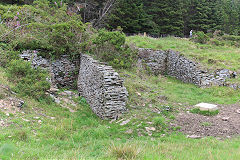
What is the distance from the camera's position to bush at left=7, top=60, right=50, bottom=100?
9.12m

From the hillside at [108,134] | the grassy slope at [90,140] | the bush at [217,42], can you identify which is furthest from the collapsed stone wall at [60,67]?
the bush at [217,42]

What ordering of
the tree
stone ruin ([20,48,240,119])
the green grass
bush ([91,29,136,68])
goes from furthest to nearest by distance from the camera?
1. the tree
2. the green grass
3. bush ([91,29,136,68])
4. stone ruin ([20,48,240,119])

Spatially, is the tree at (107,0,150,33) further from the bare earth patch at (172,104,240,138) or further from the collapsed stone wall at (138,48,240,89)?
the bare earth patch at (172,104,240,138)

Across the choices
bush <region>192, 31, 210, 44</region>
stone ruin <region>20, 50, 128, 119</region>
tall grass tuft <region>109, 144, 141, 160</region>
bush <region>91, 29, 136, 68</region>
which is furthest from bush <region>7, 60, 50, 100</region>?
bush <region>192, 31, 210, 44</region>

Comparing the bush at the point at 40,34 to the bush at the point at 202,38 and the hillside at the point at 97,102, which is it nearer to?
the hillside at the point at 97,102

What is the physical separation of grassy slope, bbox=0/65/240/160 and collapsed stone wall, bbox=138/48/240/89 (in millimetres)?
2821

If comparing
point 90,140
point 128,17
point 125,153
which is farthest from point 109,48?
point 128,17

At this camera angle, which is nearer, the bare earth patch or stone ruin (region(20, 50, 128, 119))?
the bare earth patch

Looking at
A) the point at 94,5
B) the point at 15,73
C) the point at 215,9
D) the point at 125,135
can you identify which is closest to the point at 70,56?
the point at 15,73

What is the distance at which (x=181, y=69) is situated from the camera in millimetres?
16234

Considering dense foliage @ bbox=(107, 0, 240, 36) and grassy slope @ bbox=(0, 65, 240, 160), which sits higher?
dense foliage @ bbox=(107, 0, 240, 36)

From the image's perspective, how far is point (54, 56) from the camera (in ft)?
43.3

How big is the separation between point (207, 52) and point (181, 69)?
2.55 metres

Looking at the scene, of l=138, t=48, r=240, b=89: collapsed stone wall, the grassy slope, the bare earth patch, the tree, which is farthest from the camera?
the tree
